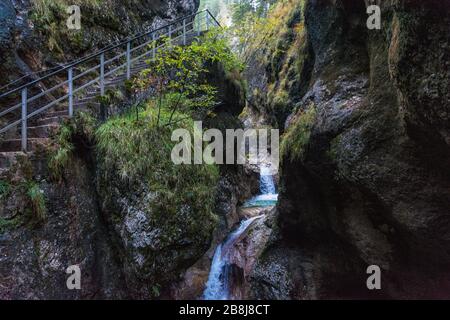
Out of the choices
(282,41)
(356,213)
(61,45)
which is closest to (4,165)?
(61,45)

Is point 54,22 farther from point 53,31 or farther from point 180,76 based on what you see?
point 180,76

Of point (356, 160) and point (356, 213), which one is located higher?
point (356, 160)

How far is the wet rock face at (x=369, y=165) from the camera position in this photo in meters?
2.94

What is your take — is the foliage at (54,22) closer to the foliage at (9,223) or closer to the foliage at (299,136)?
the foliage at (9,223)

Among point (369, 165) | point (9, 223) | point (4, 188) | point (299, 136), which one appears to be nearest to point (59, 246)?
point (9, 223)

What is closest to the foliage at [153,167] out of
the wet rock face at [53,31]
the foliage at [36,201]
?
the foliage at [36,201]

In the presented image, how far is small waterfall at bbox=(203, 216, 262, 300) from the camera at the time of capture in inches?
270

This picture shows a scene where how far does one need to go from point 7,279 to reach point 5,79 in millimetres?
3997

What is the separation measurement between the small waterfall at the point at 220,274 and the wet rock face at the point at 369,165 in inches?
47.3

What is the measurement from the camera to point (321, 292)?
5.57 meters

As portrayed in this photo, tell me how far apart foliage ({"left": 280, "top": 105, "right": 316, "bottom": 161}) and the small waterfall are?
3.27 metres

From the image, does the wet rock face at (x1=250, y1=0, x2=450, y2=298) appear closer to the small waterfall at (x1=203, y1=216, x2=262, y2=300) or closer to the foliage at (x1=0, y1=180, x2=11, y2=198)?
the small waterfall at (x1=203, y1=216, x2=262, y2=300)

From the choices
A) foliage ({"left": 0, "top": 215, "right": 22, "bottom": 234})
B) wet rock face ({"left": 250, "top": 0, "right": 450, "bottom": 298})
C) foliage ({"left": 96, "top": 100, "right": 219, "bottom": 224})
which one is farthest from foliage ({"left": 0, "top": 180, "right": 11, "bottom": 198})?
wet rock face ({"left": 250, "top": 0, "right": 450, "bottom": 298})
